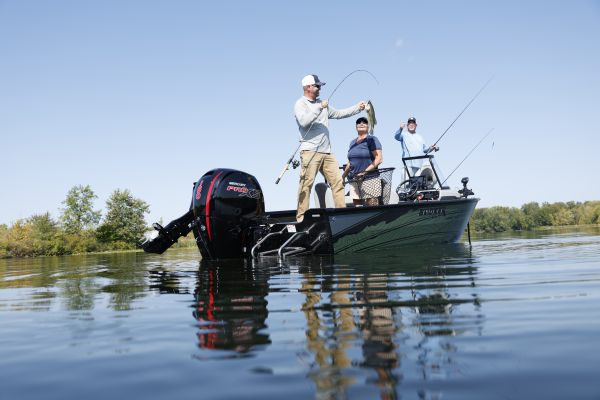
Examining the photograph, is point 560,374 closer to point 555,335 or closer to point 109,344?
point 555,335

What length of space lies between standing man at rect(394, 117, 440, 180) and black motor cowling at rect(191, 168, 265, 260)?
294 centimetres

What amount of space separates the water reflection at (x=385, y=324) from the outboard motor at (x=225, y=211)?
3.82 meters

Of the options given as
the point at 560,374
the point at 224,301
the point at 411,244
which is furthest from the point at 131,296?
the point at 411,244

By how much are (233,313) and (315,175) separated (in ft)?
16.6

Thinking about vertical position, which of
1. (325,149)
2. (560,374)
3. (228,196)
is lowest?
(560,374)

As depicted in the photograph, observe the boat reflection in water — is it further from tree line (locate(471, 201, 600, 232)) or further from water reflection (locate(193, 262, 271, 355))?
tree line (locate(471, 201, 600, 232))

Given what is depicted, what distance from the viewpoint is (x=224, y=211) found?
8.05 meters

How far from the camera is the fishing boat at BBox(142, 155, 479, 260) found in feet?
25.6

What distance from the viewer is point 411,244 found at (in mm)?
8945

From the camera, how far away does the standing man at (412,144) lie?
382 inches

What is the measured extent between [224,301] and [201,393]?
203 centimetres

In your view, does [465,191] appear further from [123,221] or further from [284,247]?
[123,221]

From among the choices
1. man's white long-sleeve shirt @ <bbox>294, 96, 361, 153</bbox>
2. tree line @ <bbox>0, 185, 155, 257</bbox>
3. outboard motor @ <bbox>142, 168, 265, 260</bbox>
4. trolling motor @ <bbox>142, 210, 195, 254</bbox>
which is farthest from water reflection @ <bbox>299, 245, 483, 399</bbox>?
tree line @ <bbox>0, 185, 155, 257</bbox>

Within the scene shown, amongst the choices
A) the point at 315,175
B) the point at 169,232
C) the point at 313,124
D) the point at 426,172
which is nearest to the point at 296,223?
the point at 315,175
